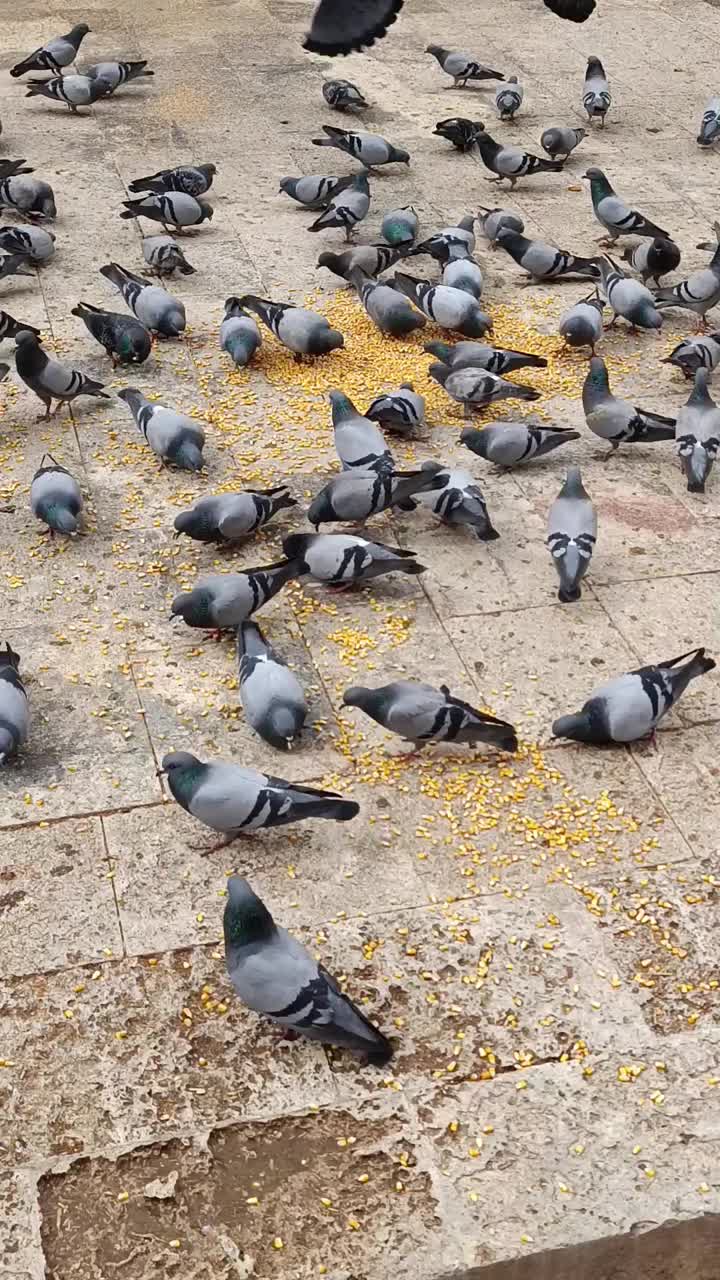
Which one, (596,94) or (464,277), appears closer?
(464,277)

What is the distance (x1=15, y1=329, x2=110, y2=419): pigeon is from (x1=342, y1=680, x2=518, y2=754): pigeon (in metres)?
2.90

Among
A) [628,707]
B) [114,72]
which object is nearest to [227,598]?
[628,707]

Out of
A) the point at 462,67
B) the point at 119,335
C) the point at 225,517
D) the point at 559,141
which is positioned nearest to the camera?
the point at 225,517

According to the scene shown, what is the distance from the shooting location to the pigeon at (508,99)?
1130 centimetres

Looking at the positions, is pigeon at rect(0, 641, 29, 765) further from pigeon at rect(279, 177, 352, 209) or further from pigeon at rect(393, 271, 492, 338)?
pigeon at rect(279, 177, 352, 209)

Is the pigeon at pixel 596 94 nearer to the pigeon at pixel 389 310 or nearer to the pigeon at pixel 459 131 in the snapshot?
the pigeon at pixel 459 131

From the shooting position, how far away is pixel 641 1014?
14.0ft

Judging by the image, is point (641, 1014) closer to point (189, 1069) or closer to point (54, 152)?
point (189, 1069)

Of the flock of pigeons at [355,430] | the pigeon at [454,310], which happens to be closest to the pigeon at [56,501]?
the flock of pigeons at [355,430]

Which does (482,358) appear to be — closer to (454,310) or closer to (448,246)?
(454,310)

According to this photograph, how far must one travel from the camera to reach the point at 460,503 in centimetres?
634

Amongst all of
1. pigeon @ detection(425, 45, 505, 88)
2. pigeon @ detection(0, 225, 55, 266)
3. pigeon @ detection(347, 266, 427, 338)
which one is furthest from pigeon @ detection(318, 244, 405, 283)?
pigeon @ detection(425, 45, 505, 88)

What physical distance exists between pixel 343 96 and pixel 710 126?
2868 millimetres

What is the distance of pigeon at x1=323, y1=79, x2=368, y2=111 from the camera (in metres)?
11.5
